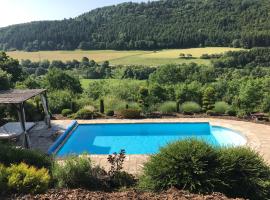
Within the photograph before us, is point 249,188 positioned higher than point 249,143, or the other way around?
point 249,188

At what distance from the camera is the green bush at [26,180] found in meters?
7.59

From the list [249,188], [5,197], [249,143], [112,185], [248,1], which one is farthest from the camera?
[248,1]

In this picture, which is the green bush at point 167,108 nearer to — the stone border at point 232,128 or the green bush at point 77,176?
the stone border at point 232,128

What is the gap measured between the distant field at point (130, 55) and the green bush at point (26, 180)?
143 ft

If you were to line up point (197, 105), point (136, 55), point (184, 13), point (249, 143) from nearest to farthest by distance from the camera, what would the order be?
point (249, 143) < point (197, 105) < point (136, 55) < point (184, 13)

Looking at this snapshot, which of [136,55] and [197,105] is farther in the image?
[136,55]

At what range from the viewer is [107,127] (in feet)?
61.9

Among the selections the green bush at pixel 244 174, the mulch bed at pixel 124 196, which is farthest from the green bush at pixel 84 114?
the mulch bed at pixel 124 196

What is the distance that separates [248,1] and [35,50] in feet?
125

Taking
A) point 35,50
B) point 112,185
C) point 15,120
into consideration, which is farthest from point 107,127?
point 35,50

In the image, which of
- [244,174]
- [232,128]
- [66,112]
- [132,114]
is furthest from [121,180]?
[66,112]

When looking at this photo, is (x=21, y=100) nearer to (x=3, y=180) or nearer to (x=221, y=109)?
(x=3, y=180)

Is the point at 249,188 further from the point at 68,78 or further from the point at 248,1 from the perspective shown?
the point at 248,1

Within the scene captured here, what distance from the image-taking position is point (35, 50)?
6550 centimetres
